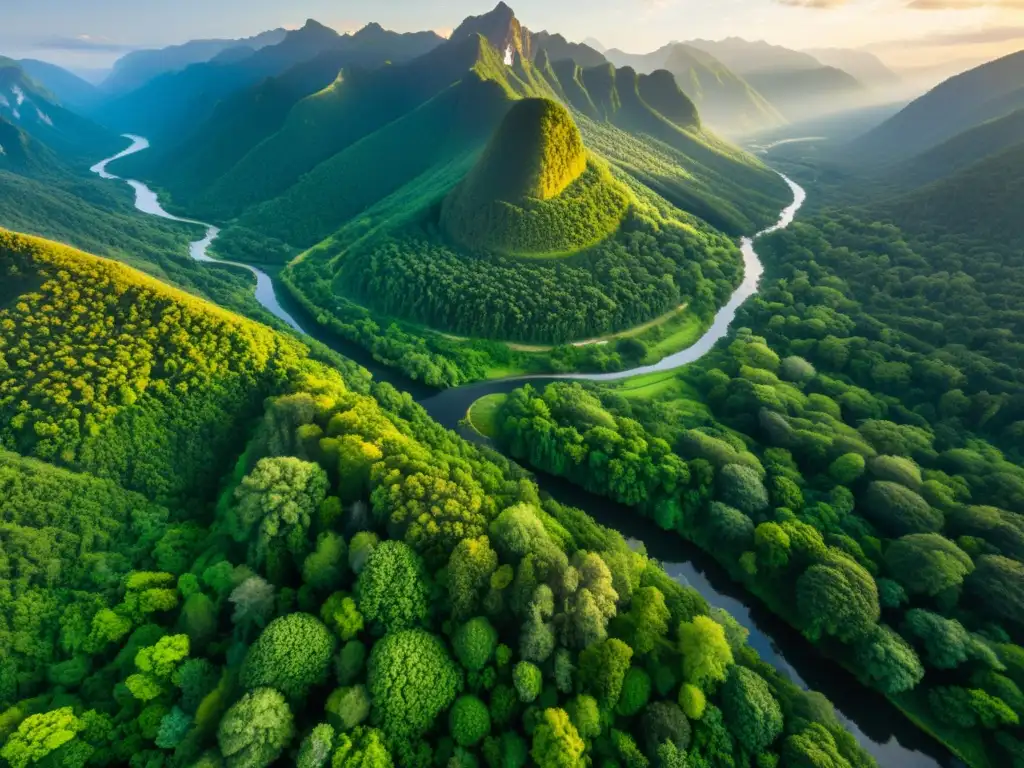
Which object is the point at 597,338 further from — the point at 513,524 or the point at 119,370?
the point at 119,370

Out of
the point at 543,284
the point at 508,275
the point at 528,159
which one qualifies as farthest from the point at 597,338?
the point at 528,159

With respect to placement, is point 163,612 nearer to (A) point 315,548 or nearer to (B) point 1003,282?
(A) point 315,548

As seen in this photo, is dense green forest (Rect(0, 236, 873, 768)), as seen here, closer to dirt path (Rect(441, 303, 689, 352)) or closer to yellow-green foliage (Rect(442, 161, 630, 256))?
dirt path (Rect(441, 303, 689, 352))

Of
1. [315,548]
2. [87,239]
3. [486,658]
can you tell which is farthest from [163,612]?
[87,239]

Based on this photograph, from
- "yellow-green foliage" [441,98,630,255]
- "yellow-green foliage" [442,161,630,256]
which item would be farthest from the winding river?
"yellow-green foliage" [441,98,630,255]

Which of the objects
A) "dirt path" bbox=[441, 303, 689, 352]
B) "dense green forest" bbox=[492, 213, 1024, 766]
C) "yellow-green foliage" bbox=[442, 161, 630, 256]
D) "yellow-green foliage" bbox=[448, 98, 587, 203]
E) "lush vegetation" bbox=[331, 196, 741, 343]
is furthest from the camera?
"yellow-green foliage" bbox=[448, 98, 587, 203]
